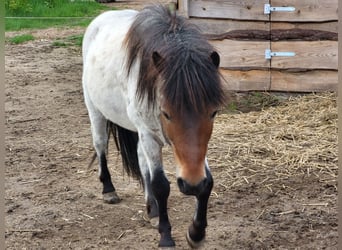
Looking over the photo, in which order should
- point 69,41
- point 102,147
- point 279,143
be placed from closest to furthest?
point 102,147 < point 279,143 < point 69,41

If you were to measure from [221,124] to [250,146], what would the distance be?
0.80 meters

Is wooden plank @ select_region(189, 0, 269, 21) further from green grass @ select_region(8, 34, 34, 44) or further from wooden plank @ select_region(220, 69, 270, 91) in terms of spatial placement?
green grass @ select_region(8, 34, 34, 44)

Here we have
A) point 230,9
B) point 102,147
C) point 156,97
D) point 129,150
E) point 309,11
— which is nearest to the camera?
point 156,97

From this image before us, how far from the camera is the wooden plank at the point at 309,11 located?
6129 mm

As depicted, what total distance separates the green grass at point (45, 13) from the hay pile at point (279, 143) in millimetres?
7088

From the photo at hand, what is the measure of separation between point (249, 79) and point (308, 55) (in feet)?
2.18

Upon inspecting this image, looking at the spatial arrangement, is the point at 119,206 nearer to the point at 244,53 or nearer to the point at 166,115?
the point at 166,115

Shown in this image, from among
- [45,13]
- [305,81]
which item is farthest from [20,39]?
[305,81]

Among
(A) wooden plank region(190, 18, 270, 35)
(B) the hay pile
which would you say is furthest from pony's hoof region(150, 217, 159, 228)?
(A) wooden plank region(190, 18, 270, 35)

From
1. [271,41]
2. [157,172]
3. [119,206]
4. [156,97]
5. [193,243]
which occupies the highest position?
[156,97]

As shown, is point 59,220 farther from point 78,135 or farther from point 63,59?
point 63,59

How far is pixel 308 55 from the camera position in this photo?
628cm

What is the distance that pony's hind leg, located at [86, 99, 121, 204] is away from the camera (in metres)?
4.09

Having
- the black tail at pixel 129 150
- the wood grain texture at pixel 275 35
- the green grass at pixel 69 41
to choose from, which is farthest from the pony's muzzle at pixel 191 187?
the green grass at pixel 69 41
